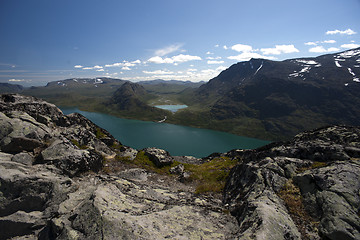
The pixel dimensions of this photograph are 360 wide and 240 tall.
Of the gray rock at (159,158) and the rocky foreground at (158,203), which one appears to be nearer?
the rocky foreground at (158,203)

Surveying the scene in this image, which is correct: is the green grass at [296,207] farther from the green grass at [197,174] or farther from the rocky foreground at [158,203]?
the green grass at [197,174]

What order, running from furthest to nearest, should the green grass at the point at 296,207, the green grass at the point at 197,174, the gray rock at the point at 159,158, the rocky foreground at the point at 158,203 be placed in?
the gray rock at the point at 159,158, the green grass at the point at 197,174, the green grass at the point at 296,207, the rocky foreground at the point at 158,203

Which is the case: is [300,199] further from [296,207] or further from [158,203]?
[158,203]

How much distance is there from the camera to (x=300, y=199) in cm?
1400

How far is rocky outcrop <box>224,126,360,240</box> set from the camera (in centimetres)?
1080

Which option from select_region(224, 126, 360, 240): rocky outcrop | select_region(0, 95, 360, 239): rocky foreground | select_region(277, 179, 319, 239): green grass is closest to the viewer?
select_region(0, 95, 360, 239): rocky foreground

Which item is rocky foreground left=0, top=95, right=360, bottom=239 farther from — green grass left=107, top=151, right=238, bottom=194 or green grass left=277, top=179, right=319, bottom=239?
green grass left=107, top=151, right=238, bottom=194

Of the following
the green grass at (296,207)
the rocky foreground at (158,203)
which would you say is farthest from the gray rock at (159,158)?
the green grass at (296,207)

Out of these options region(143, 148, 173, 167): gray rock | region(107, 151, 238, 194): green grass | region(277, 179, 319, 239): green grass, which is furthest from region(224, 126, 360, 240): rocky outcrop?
region(143, 148, 173, 167): gray rock

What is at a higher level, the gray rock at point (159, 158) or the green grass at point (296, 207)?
the green grass at point (296, 207)

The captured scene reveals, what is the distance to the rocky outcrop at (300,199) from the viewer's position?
1080 centimetres

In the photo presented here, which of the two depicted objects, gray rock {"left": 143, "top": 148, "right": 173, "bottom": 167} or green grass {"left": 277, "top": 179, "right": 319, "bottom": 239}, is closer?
green grass {"left": 277, "top": 179, "right": 319, "bottom": 239}

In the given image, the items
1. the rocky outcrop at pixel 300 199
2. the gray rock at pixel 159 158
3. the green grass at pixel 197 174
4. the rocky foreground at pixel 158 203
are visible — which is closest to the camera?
the rocky foreground at pixel 158 203

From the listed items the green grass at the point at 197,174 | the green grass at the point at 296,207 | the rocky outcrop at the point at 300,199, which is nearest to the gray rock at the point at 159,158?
the green grass at the point at 197,174
